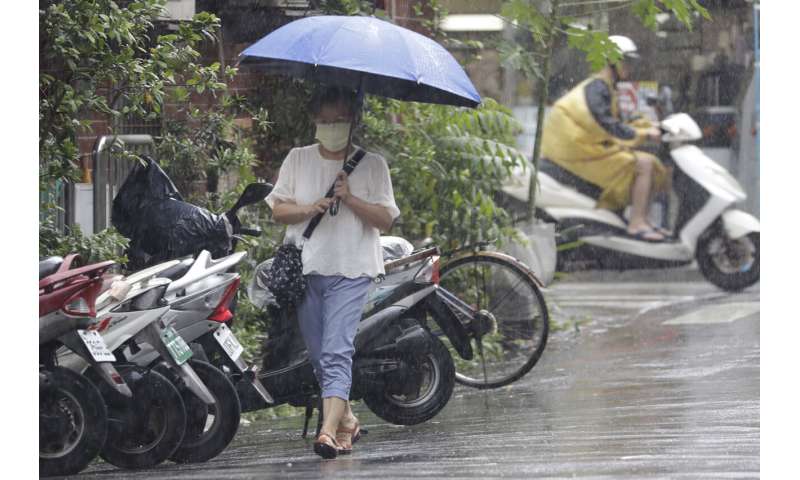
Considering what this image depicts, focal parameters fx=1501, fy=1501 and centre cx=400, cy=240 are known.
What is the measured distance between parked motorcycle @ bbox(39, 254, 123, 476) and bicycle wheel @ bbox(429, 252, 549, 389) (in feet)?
8.79

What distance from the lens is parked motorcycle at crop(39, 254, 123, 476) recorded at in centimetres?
610

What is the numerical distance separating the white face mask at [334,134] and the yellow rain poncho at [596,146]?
27.3 feet

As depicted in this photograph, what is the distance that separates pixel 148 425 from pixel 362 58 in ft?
6.19

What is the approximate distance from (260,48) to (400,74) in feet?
2.27

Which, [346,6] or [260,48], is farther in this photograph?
[346,6]

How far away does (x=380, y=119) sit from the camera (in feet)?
33.5

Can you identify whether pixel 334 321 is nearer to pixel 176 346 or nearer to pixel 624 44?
pixel 176 346

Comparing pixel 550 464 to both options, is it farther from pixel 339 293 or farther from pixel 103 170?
pixel 103 170

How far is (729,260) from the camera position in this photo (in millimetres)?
14164

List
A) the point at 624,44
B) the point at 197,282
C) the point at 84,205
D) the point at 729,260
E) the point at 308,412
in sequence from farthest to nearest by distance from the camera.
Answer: the point at 729,260, the point at 624,44, the point at 84,205, the point at 308,412, the point at 197,282

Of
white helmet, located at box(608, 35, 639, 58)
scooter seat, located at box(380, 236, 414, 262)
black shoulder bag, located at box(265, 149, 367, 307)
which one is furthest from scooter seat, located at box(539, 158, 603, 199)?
black shoulder bag, located at box(265, 149, 367, 307)

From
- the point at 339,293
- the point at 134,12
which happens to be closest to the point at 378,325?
the point at 339,293

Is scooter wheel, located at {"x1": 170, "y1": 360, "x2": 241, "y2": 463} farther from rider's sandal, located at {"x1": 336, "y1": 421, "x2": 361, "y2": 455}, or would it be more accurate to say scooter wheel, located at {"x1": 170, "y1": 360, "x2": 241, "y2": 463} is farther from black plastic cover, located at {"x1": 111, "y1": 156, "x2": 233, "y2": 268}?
black plastic cover, located at {"x1": 111, "y1": 156, "x2": 233, "y2": 268}

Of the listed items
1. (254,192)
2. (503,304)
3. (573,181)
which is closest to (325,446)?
(254,192)
